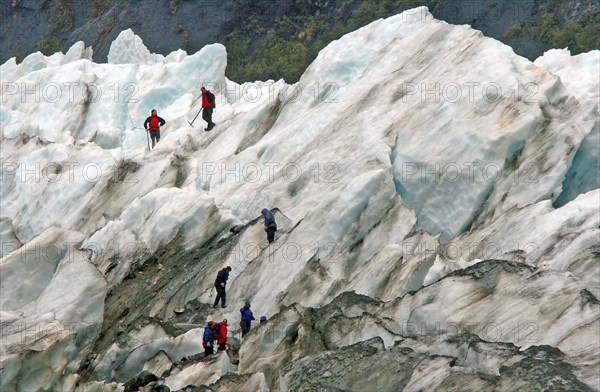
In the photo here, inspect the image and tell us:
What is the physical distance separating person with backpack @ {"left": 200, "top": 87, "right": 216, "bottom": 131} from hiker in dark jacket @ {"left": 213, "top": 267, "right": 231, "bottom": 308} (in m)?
9.79

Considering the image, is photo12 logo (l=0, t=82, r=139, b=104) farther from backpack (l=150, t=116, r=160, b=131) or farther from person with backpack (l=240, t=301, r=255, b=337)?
person with backpack (l=240, t=301, r=255, b=337)

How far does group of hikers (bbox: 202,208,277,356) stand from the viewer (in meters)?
24.7

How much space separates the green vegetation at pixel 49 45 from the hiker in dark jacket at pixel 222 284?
39955mm

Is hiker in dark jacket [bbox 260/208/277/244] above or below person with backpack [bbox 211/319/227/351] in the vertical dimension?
above

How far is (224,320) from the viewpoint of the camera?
2530 centimetres

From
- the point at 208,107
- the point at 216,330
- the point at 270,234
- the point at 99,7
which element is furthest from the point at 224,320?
the point at 99,7

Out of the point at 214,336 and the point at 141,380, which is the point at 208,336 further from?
the point at 141,380

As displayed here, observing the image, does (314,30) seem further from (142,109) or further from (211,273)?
(211,273)

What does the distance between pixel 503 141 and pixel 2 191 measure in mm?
19821

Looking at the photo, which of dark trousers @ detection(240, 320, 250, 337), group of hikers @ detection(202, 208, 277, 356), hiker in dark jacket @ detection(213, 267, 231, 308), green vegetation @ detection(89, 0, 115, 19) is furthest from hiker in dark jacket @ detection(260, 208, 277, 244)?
green vegetation @ detection(89, 0, 115, 19)

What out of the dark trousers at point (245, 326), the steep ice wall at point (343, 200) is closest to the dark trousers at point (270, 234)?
the steep ice wall at point (343, 200)

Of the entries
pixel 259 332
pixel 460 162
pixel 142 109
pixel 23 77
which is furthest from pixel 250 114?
pixel 23 77

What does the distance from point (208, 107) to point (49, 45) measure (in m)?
32.1

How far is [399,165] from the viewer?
28266 mm
